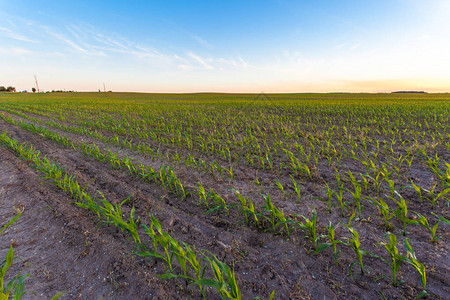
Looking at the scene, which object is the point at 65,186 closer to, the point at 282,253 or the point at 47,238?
the point at 47,238

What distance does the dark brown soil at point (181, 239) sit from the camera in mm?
2184

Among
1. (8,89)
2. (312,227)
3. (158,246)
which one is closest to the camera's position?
(312,227)

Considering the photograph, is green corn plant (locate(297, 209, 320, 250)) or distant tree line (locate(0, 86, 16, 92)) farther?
distant tree line (locate(0, 86, 16, 92))

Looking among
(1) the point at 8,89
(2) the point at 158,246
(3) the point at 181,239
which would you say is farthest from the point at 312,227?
(1) the point at 8,89

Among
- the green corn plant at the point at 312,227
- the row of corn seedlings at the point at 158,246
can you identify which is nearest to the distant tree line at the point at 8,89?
the row of corn seedlings at the point at 158,246

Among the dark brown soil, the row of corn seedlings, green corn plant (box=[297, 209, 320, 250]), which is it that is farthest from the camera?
green corn plant (box=[297, 209, 320, 250])

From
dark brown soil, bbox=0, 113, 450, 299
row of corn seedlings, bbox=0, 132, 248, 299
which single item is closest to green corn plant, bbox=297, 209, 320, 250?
dark brown soil, bbox=0, 113, 450, 299

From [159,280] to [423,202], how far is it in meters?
4.54

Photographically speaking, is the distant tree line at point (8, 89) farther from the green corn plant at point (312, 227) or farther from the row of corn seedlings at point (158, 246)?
the green corn plant at point (312, 227)

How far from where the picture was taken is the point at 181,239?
296cm

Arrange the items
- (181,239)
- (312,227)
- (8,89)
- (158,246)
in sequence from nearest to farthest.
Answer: (312,227), (158,246), (181,239), (8,89)

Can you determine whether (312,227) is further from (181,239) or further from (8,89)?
Answer: (8,89)

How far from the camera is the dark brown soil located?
7.16 ft

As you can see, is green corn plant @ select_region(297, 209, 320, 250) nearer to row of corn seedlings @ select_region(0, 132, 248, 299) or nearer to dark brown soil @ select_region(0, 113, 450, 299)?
dark brown soil @ select_region(0, 113, 450, 299)
